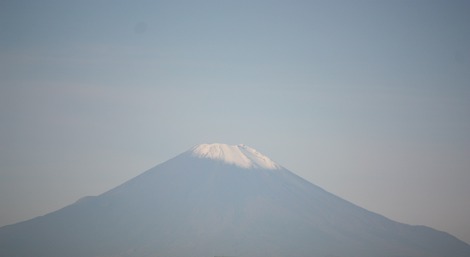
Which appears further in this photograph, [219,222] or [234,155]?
[234,155]

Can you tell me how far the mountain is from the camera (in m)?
137

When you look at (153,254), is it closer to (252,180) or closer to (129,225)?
(129,225)

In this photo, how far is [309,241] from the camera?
141000mm

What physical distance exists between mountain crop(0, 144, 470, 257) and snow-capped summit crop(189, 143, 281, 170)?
11.2 inches

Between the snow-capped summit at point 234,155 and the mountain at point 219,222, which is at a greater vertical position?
the snow-capped summit at point 234,155

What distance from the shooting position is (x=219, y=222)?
149 metres

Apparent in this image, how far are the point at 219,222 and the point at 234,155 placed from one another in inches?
1250

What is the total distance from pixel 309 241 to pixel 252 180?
31.0 m

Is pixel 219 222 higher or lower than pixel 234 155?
lower

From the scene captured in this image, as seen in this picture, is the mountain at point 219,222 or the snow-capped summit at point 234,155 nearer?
the mountain at point 219,222

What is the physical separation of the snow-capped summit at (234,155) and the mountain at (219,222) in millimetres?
285

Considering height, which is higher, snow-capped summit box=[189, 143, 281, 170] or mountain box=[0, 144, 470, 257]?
snow-capped summit box=[189, 143, 281, 170]

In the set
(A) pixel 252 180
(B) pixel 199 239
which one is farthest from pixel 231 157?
(B) pixel 199 239

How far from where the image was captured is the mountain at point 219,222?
449 ft
